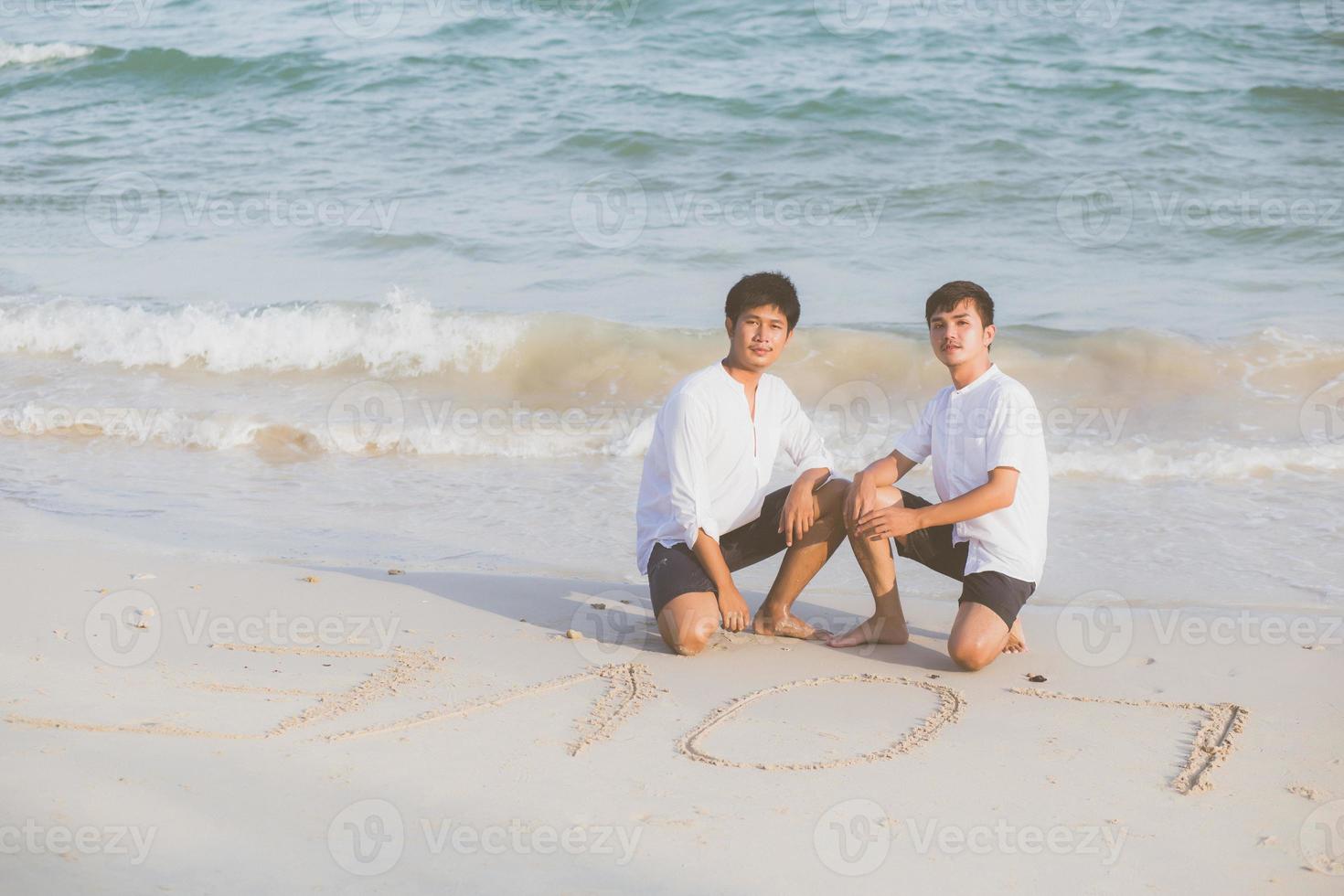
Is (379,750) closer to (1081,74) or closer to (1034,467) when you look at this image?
(1034,467)

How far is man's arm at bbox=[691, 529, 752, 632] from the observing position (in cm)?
441

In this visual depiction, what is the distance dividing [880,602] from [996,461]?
70cm

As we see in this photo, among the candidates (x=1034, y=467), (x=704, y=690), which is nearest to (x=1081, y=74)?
(x=1034, y=467)

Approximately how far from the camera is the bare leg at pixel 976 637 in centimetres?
424
